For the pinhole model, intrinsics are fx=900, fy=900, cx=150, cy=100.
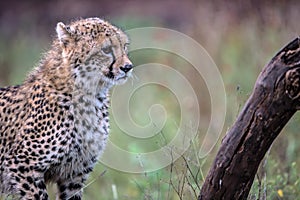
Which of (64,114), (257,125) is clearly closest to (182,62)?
(64,114)

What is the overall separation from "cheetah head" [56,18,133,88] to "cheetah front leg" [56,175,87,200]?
542 millimetres

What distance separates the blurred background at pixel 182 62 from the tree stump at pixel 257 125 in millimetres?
433

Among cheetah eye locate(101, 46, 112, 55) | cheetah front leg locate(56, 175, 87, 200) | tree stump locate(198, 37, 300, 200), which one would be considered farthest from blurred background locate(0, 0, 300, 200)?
cheetah eye locate(101, 46, 112, 55)

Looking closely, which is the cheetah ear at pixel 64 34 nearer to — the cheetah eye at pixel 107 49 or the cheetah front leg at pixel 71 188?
the cheetah eye at pixel 107 49

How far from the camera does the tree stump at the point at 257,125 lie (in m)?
3.52

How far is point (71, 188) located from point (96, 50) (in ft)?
2.45

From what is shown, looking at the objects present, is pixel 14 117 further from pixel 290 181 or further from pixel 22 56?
pixel 22 56

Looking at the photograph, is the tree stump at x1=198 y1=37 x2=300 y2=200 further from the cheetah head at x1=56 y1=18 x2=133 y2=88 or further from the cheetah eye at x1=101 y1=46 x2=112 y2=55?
the cheetah eye at x1=101 y1=46 x2=112 y2=55

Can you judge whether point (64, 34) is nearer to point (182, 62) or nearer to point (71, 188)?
point (71, 188)

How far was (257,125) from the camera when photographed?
3.65 m

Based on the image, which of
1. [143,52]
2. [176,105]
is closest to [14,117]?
[176,105]

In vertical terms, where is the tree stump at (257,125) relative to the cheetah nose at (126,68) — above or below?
below

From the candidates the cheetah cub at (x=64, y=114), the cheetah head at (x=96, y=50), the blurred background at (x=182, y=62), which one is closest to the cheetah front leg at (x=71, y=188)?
the cheetah cub at (x=64, y=114)

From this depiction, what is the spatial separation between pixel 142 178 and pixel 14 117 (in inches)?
61.9
